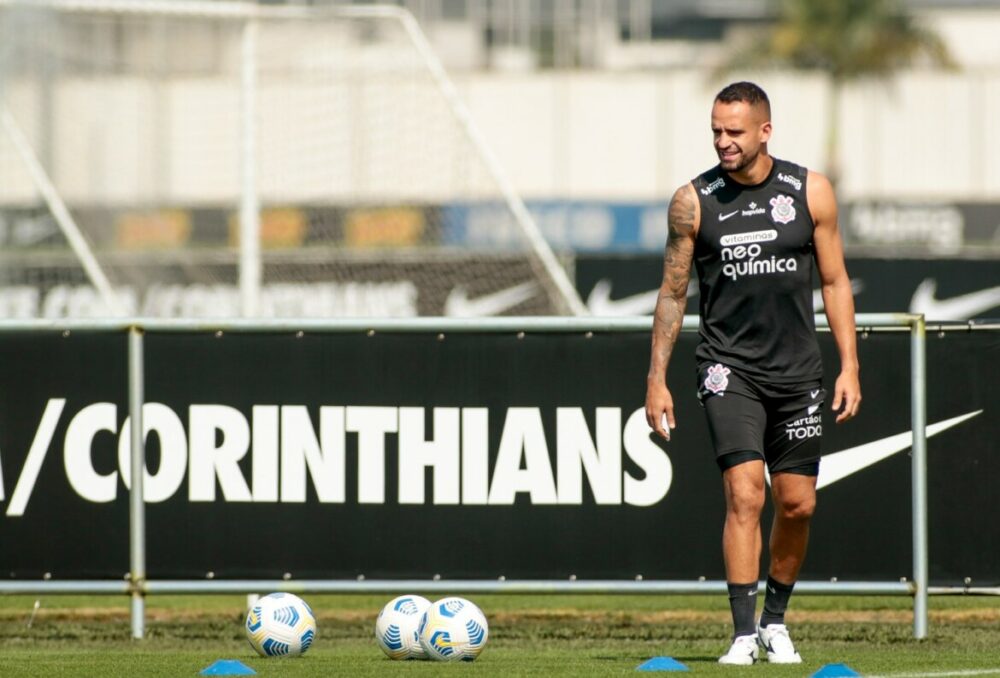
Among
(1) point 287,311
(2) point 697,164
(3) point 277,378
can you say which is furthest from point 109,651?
(2) point 697,164

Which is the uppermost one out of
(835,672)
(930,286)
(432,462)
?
(930,286)

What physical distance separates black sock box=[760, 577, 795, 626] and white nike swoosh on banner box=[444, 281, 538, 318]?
9.78 meters

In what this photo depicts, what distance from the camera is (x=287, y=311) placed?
18.2m

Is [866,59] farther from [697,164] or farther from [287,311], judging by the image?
[287,311]

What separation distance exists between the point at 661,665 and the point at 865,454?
2415mm

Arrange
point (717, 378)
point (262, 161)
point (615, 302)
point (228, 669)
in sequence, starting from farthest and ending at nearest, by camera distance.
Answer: point (615, 302) → point (262, 161) → point (717, 378) → point (228, 669)

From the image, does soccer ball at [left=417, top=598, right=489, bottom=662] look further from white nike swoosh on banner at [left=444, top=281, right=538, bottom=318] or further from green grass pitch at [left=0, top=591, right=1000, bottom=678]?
white nike swoosh on banner at [left=444, top=281, right=538, bottom=318]

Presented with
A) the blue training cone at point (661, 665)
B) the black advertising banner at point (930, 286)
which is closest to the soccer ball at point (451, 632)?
the blue training cone at point (661, 665)

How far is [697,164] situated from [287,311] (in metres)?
24.9

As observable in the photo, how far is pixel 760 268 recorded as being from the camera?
23.8ft

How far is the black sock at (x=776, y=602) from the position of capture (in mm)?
7457

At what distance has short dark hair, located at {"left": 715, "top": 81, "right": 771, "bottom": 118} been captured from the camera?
7125mm

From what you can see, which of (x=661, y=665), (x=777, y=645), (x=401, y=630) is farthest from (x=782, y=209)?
(x=401, y=630)

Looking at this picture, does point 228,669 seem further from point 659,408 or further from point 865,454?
point 865,454
